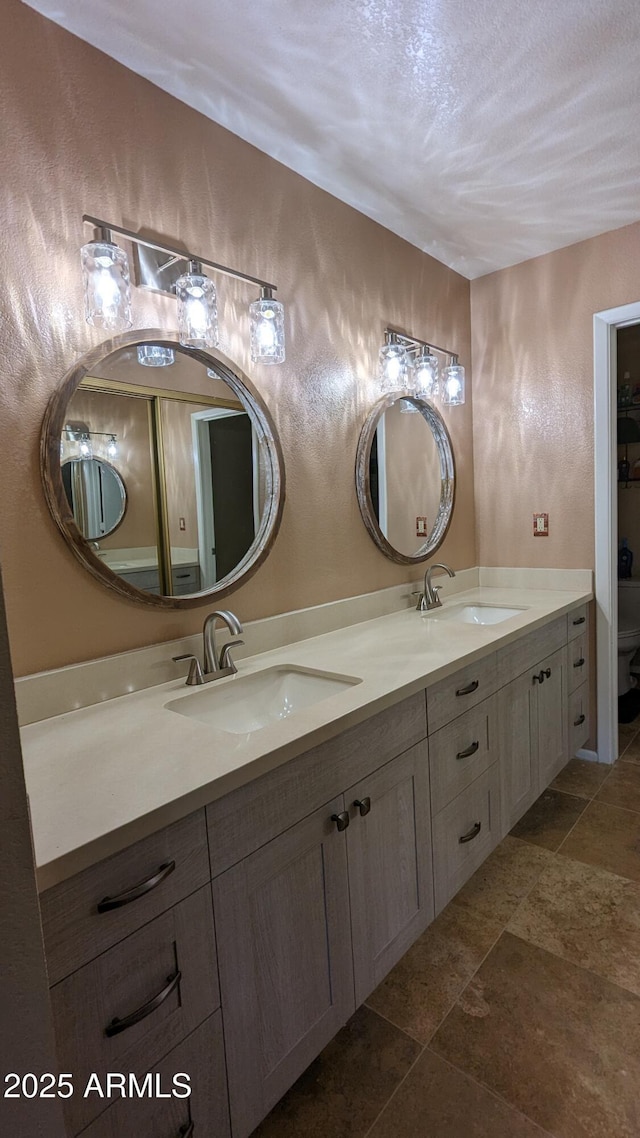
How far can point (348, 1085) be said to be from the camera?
4.00ft

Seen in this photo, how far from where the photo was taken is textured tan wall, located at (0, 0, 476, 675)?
118 centimetres

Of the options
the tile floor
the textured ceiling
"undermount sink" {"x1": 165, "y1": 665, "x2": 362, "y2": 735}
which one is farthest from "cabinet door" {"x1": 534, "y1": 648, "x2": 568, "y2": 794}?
the textured ceiling

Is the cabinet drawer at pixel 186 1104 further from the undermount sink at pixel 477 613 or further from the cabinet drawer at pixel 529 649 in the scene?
the undermount sink at pixel 477 613

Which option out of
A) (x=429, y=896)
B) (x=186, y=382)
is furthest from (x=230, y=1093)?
(x=186, y=382)

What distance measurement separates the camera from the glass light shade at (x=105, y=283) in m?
1.24

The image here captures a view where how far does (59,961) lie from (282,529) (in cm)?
125

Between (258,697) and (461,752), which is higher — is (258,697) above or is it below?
above

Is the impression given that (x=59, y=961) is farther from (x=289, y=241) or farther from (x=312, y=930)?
(x=289, y=241)

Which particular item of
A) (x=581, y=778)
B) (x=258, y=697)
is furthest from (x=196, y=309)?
(x=581, y=778)

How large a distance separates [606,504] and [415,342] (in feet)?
3.61

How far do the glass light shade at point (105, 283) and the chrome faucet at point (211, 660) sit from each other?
29.4 inches

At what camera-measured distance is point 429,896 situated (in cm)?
147

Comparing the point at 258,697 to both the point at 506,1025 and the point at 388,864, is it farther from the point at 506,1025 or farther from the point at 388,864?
the point at 506,1025

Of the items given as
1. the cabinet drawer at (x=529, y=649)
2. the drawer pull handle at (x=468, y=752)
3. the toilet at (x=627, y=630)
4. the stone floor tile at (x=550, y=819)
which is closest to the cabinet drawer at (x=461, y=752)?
the drawer pull handle at (x=468, y=752)
